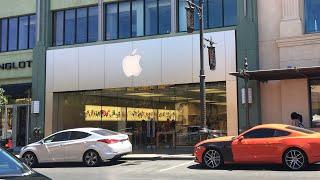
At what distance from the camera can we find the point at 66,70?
27906 millimetres

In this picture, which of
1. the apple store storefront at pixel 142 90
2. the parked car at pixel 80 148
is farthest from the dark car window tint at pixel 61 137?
the apple store storefront at pixel 142 90

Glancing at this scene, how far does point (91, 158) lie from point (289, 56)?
31.9 ft

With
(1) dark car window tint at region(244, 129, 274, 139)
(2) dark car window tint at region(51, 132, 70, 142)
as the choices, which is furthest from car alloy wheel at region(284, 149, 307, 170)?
(2) dark car window tint at region(51, 132, 70, 142)

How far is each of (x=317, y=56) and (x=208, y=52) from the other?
4.67 meters

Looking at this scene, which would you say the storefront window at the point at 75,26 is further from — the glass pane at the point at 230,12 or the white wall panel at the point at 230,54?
the white wall panel at the point at 230,54

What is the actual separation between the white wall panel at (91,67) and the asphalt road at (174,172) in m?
7.66

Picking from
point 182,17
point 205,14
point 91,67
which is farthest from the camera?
point 91,67

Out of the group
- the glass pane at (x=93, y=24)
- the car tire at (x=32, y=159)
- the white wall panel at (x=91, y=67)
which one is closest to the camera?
the car tire at (x=32, y=159)

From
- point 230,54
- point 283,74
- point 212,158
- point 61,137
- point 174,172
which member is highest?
point 230,54

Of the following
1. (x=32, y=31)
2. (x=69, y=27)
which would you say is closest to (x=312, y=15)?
(x=69, y=27)

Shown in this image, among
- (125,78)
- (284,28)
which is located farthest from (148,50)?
(284,28)

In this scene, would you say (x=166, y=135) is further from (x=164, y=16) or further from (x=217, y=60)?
(x=164, y=16)

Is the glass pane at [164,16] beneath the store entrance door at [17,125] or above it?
above

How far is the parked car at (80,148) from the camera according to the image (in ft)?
64.3
